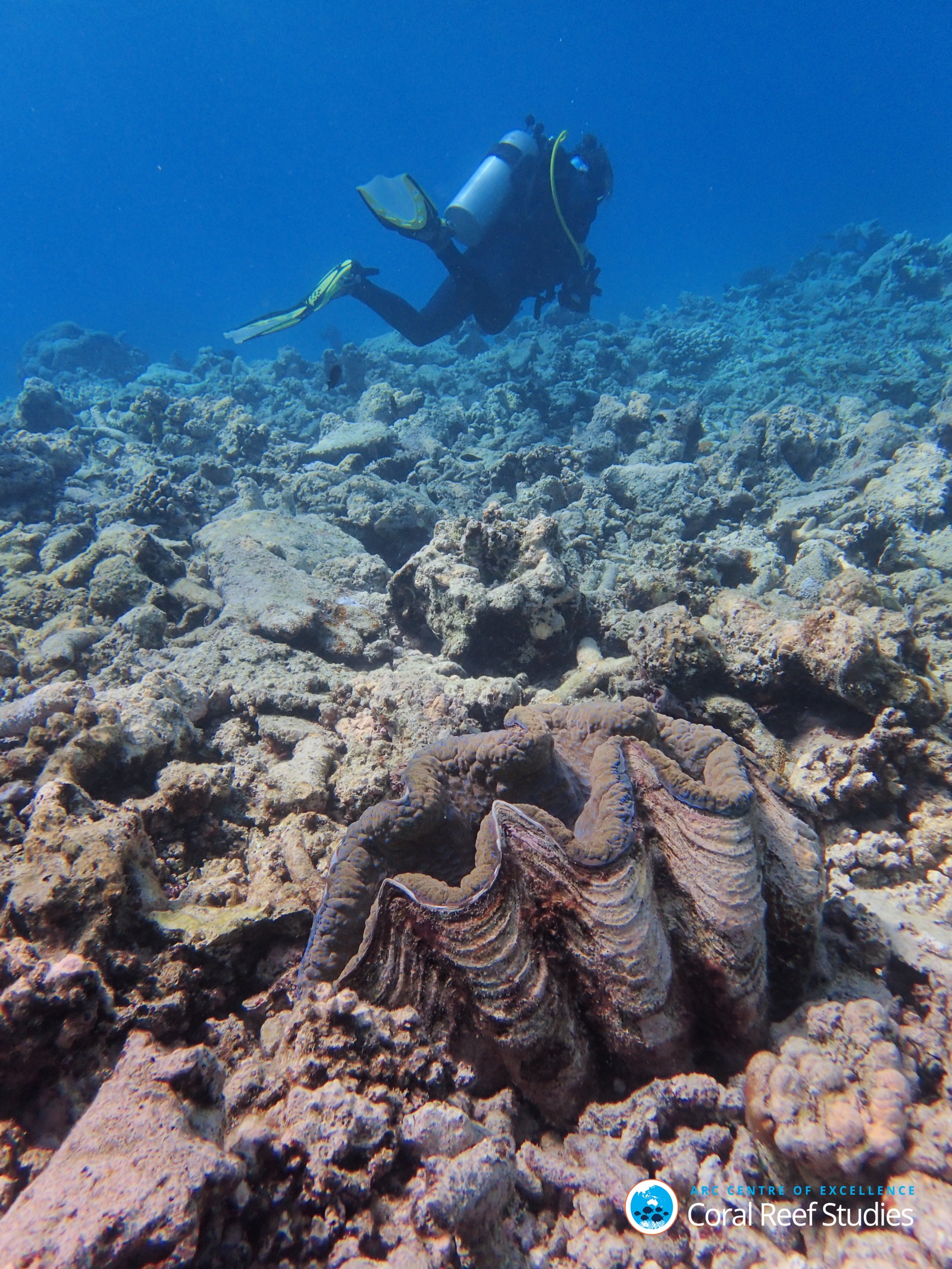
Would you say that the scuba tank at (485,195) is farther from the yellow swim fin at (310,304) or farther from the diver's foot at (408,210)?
the yellow swim fin at (310,304)

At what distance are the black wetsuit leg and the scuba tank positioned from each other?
43.6 inches

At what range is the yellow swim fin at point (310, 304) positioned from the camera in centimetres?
1188

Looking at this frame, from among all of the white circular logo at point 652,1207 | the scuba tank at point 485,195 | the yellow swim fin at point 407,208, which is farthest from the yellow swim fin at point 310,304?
the white circular logo at point 652,1207

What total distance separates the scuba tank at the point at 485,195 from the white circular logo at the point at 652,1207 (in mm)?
15394

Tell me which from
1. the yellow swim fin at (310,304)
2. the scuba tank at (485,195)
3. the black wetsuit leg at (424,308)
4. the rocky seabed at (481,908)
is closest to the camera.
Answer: the rocky seabed at (481,908)

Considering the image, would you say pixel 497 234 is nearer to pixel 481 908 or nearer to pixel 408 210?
pixel 408 210

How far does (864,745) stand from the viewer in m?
2.52

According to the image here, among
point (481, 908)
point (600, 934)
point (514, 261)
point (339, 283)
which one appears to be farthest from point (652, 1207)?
point (514, 261)

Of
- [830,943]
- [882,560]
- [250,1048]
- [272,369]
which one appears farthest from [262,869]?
[272,369]

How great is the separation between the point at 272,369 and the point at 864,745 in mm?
22875

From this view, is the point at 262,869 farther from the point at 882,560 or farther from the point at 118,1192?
the point at 882,560

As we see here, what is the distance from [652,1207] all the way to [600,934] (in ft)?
1.80

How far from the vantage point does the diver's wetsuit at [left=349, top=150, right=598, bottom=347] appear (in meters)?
12.4

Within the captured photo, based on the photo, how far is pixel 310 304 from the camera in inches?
481
